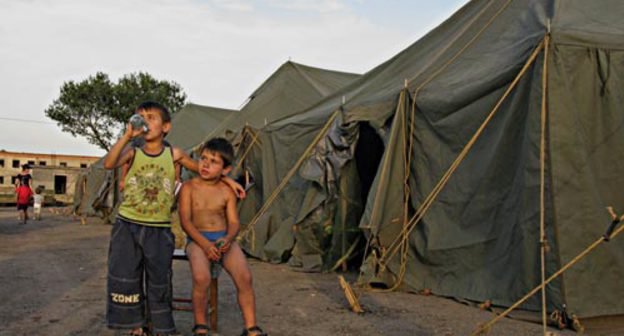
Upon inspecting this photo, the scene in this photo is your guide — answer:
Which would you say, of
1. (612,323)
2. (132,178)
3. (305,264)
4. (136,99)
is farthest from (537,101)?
(136,99)

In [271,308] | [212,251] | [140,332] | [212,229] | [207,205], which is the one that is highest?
[207,205]

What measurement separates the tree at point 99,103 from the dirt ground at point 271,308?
30.2 m

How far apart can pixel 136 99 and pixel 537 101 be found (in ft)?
114

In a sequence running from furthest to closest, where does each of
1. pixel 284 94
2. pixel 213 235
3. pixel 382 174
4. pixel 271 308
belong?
1. pixel 284 94
2. pixel 382 174
3. pixel 271 308
4. pixel 213 235

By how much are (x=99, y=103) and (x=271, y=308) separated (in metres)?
34.6

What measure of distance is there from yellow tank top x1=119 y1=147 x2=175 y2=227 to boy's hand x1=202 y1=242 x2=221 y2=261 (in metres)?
0.28

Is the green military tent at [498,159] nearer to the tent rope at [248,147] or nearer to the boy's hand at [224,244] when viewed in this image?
the boy's hand at [224,244]

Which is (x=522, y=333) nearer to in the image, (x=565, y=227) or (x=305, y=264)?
(x=565, y=227)

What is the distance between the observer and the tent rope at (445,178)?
4.69 m

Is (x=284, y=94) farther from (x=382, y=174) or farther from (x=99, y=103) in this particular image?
(x=99, y=103)

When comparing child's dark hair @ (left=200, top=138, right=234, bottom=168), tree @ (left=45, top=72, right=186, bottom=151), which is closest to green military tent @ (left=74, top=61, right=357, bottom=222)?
child's dark hair @ (left=200, top=138, right=234, bottom=168)

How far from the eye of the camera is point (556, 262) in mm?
4301

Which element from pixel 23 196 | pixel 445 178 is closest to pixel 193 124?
pixel 23 196

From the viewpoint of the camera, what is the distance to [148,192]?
3.48 metres
